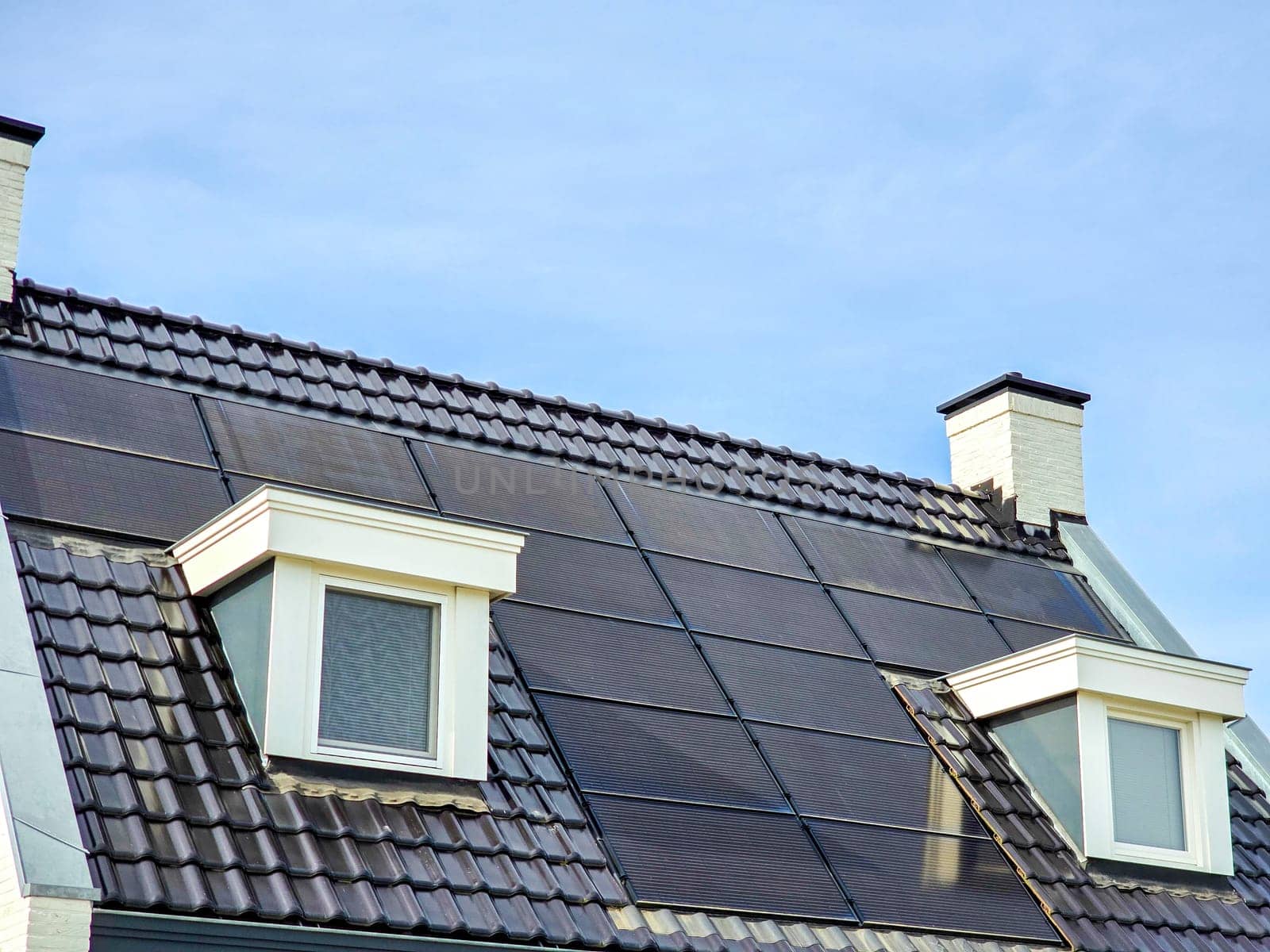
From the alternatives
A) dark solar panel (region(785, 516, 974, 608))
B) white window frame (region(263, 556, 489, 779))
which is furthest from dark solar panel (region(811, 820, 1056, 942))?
dark solar panel (region(785, 516, 974, 608))

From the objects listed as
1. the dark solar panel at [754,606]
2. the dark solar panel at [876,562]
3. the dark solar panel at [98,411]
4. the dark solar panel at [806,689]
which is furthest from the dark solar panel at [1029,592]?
the dark solar panel at [98,411]

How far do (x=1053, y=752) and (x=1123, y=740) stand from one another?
55 cm

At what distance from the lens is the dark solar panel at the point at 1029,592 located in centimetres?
1473

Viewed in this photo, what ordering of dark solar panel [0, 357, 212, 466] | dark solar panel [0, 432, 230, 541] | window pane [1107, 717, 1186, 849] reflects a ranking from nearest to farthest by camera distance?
dark solar panel [0, 432, 230, 541] → dark solar panel [0, 357, 212, 466] → window pane [1107, 717, 1186, 849]

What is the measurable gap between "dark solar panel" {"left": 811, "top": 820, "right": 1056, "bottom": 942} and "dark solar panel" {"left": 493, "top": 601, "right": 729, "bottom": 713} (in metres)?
1.29

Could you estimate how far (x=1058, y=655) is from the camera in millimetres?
12125

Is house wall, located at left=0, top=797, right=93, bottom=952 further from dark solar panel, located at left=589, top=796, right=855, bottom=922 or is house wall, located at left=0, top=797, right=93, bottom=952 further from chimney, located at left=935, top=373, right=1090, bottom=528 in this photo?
chimney, located at left=935, top=373, right=1090, bottom=528

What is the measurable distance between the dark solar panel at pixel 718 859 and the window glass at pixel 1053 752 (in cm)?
241

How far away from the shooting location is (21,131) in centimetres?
1206

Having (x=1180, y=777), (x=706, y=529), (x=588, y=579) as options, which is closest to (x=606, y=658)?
(x=588, y=579)

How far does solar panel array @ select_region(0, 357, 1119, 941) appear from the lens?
33.7 ft

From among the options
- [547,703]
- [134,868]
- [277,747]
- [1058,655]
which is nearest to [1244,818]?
[1058,655]

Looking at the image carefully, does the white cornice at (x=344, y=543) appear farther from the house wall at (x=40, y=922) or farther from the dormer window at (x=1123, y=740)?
the dormer window at (x=1123, y=740)

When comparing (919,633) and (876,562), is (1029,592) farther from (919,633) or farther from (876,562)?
(919,633)
